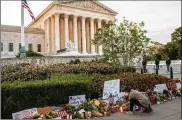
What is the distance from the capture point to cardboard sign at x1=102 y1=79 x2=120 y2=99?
1248cm

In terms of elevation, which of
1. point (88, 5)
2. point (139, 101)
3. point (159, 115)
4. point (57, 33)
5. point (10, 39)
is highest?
point (88, 5)

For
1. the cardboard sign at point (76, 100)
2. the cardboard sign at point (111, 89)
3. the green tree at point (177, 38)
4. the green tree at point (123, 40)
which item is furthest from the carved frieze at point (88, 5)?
the cardboard sign at point (76, 100)

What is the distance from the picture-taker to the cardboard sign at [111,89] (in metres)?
12.5

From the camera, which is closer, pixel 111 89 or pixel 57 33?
pixel 111 89

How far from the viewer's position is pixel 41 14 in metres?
75.7

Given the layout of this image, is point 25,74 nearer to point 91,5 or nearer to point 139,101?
point 139,101

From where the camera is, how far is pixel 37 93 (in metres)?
10.5

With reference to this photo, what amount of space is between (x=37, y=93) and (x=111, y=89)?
3.49 meters

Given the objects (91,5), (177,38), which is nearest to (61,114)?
(177,38)

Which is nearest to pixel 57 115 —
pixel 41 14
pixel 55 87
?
pixel 55 87

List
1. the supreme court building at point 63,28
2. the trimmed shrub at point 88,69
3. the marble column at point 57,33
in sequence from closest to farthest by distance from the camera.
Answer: the trimmed shrub at point 88,69 → the marble column at point 57,33 → the supreme court building at point 63,28

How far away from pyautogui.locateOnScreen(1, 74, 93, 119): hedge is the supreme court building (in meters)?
52.7

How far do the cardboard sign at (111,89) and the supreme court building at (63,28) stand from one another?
5152 centimetres

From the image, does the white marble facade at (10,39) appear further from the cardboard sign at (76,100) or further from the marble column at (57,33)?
the cardboard sign at (76,100)
